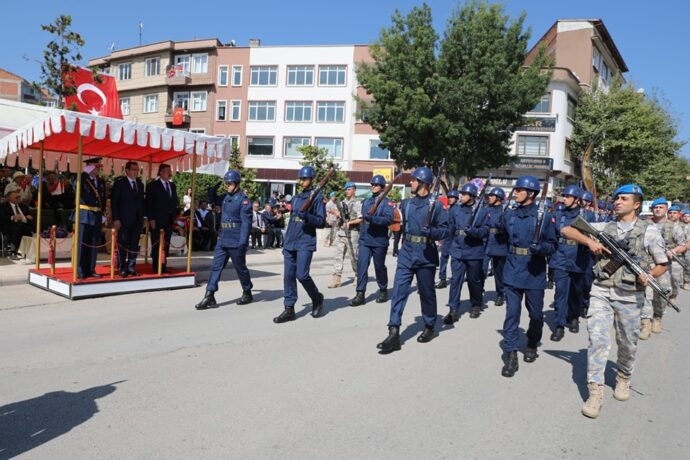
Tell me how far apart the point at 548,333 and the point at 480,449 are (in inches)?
175

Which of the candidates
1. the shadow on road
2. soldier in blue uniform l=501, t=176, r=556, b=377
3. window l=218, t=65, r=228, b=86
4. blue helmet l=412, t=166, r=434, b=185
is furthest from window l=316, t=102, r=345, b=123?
the shadow on road

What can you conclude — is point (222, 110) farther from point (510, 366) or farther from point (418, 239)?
point (510, 366)

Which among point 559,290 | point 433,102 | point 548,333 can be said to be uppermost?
point 433,102

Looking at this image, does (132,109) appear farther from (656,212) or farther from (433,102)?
(656,212)

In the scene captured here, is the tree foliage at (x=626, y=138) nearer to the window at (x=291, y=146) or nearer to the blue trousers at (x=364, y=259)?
the window at (x=291, y=146)

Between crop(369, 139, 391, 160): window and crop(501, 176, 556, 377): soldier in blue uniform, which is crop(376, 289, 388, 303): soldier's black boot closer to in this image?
crop(501, 176, 556, 377): soldier in blue uniform

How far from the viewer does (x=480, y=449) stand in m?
3.74

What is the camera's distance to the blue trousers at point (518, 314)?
5.60 meters

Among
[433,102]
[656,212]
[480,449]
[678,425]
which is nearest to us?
[480,449]

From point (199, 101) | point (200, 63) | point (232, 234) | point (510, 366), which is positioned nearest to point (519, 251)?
point (510, 366)

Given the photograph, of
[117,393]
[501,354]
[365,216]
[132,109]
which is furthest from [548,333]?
[132,109]

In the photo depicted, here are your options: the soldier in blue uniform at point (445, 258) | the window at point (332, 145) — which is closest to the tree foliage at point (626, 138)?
the window at point (332, 145)

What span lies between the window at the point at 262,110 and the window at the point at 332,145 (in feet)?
15.5

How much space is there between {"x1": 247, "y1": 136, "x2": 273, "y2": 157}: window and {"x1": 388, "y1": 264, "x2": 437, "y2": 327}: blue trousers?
39.9 m
